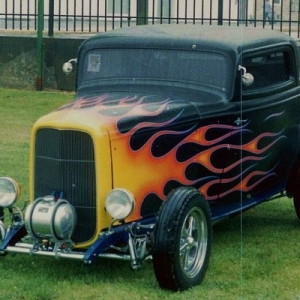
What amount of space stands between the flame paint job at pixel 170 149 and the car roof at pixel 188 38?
620 millimetres

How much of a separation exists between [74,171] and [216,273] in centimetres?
129

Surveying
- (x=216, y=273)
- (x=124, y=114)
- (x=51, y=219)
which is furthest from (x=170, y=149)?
(x=51, y=219)

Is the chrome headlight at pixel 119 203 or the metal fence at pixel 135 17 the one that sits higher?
the metal fence at pixel 135 17

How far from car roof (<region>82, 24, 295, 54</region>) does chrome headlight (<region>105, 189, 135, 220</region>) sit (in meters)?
1.84

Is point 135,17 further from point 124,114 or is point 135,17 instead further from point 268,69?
point 124,114

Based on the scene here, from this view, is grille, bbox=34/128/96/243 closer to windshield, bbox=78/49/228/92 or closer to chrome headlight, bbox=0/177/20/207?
chrome headlight, bbox=0/177/20/207

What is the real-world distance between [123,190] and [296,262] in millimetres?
1761

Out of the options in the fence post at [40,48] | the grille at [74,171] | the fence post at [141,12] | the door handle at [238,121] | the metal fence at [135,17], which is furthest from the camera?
the fence post at [141,12]

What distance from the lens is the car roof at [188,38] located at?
870 cm

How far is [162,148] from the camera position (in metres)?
7.90

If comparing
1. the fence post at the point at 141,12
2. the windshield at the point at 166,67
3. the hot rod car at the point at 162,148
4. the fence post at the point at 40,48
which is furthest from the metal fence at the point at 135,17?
the windshield at the point at 166,67

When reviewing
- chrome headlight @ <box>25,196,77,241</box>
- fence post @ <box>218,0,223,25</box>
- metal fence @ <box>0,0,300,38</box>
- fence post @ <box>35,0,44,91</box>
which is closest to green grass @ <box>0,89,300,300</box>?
chrome headlight @ <box>25,196,77,241</box>

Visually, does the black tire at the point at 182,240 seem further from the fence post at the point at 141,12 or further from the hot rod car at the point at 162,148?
the fence post at the point at 141,12

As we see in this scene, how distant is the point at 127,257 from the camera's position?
734 centimetres
